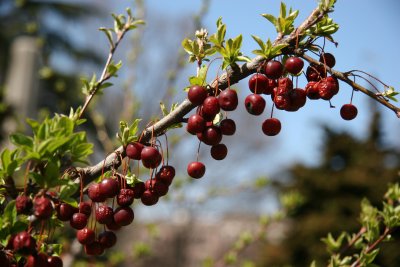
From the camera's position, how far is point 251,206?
19688 mm

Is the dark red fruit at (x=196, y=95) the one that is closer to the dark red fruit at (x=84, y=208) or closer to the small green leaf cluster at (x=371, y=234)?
the dark red fruit at (x=84, y=208)

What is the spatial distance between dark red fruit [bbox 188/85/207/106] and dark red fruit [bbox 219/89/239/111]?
0.15 ft

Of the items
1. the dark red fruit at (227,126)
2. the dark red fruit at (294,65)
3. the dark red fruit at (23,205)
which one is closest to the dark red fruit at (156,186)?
the dark red fruit at (227,126)

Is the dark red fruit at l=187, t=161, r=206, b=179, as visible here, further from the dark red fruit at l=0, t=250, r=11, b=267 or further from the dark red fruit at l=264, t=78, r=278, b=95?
the dark red fruit at l=0, t=250, r=11, b=267

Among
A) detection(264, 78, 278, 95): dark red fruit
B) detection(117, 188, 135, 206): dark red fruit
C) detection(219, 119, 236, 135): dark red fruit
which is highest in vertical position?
detection(264, 78, 278, 95): dark red fruit

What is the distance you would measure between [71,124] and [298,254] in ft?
22.6

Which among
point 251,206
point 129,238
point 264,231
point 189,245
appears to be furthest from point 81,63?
point 264,231

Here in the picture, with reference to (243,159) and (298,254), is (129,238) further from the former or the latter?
(298,254)

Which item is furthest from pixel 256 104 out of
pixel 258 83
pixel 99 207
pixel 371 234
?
pixel 371 234

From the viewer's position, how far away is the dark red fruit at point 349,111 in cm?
129

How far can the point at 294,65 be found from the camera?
1.14m

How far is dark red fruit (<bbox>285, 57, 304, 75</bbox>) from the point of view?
1.14m

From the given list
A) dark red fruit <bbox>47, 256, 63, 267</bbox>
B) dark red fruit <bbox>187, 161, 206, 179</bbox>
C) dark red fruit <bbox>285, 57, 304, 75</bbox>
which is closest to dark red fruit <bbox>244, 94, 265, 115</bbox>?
dark red fruit <bbox>285, 57, 304, 75</bbox>

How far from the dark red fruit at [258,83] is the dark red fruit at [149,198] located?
0.37 meters
